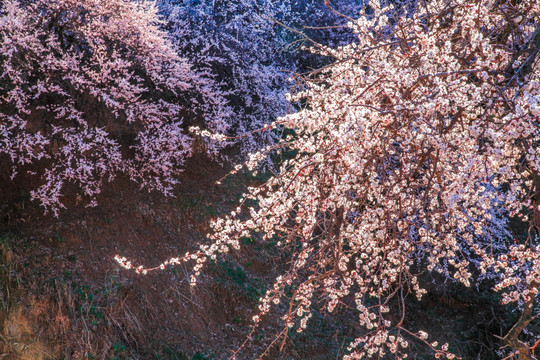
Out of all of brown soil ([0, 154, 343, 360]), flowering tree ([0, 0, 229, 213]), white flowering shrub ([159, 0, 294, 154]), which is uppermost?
white flowering shrub ([159, 0, 294, 154])

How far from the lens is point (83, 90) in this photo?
6.87m

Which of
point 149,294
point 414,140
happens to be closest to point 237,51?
point 149,294

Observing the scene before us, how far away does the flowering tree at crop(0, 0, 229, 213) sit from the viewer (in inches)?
249

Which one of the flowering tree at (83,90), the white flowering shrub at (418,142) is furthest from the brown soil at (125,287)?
the white flowering shrub at (418,142)

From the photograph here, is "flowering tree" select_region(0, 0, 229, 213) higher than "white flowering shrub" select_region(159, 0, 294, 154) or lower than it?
lower

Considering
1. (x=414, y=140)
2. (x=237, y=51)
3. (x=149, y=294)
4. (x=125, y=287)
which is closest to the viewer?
(x=414, y=140)

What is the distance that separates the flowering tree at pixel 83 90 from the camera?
6332mm

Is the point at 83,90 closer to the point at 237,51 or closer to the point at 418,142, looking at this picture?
the point at 237,51

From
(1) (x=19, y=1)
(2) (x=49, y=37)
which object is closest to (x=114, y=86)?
(2) (x=49, y=37)

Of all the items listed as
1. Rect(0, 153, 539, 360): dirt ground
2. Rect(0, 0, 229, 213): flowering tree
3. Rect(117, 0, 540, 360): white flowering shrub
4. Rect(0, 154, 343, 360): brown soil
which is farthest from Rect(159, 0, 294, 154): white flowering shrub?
Rect(117, 0, 540, 360): white flowering shrub

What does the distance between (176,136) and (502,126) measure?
20.3ft

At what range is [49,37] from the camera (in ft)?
21.1

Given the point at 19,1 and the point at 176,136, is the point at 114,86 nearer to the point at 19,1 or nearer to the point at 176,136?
the point at 176,136

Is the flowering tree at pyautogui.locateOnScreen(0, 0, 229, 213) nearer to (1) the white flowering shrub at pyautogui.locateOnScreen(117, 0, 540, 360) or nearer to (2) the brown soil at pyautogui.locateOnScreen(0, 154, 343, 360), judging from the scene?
(2) the brown soil at pyautogui.locateOnScreen(0, 154, 343, 360)
